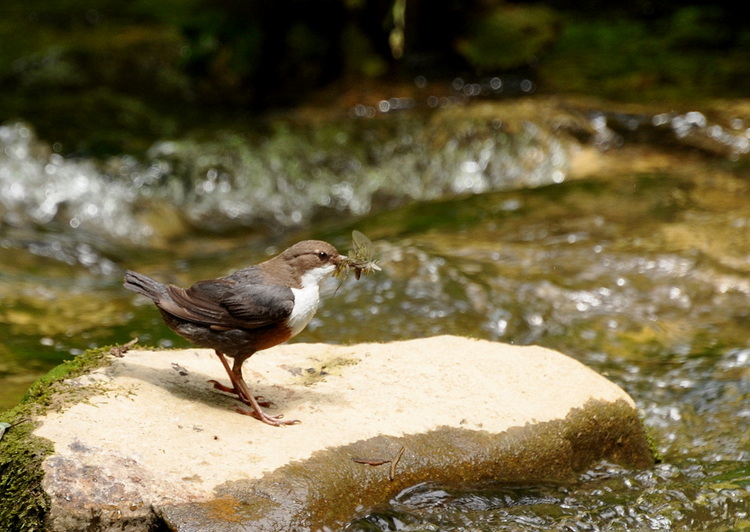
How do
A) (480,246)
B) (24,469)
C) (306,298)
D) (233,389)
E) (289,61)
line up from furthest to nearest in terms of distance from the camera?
(289,61)
(480,246)
(233,389)
(306,298)
(24,469)

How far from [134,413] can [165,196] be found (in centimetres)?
681

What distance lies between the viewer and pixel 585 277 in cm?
686

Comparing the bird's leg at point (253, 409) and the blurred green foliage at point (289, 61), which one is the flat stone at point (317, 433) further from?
the blurred green foliage at point (289, 61)

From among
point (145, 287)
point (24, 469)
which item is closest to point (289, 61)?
point (145, 287)

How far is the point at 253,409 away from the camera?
12.1 ft

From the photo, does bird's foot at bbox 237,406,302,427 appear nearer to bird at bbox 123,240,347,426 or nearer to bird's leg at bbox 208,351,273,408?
bird at bbox 123,240,347,426

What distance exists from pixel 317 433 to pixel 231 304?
0.67m

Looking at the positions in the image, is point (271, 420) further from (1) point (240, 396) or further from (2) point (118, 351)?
(2) point (118, 351)

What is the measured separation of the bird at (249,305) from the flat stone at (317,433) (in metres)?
0.25

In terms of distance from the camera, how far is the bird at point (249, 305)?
363cm

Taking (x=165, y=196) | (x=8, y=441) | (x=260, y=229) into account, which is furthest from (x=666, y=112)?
(x=8, y=441)

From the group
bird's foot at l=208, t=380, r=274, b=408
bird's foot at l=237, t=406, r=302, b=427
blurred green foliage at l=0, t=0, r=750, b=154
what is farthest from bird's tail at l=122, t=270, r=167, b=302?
blurred green foliage at l=0, t=0, r=750, b=154

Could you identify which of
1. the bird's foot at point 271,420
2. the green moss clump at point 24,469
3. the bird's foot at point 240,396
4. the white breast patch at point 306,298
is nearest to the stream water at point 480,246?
the bird's foot at point 271,420

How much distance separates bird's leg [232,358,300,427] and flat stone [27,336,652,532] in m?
0.04
